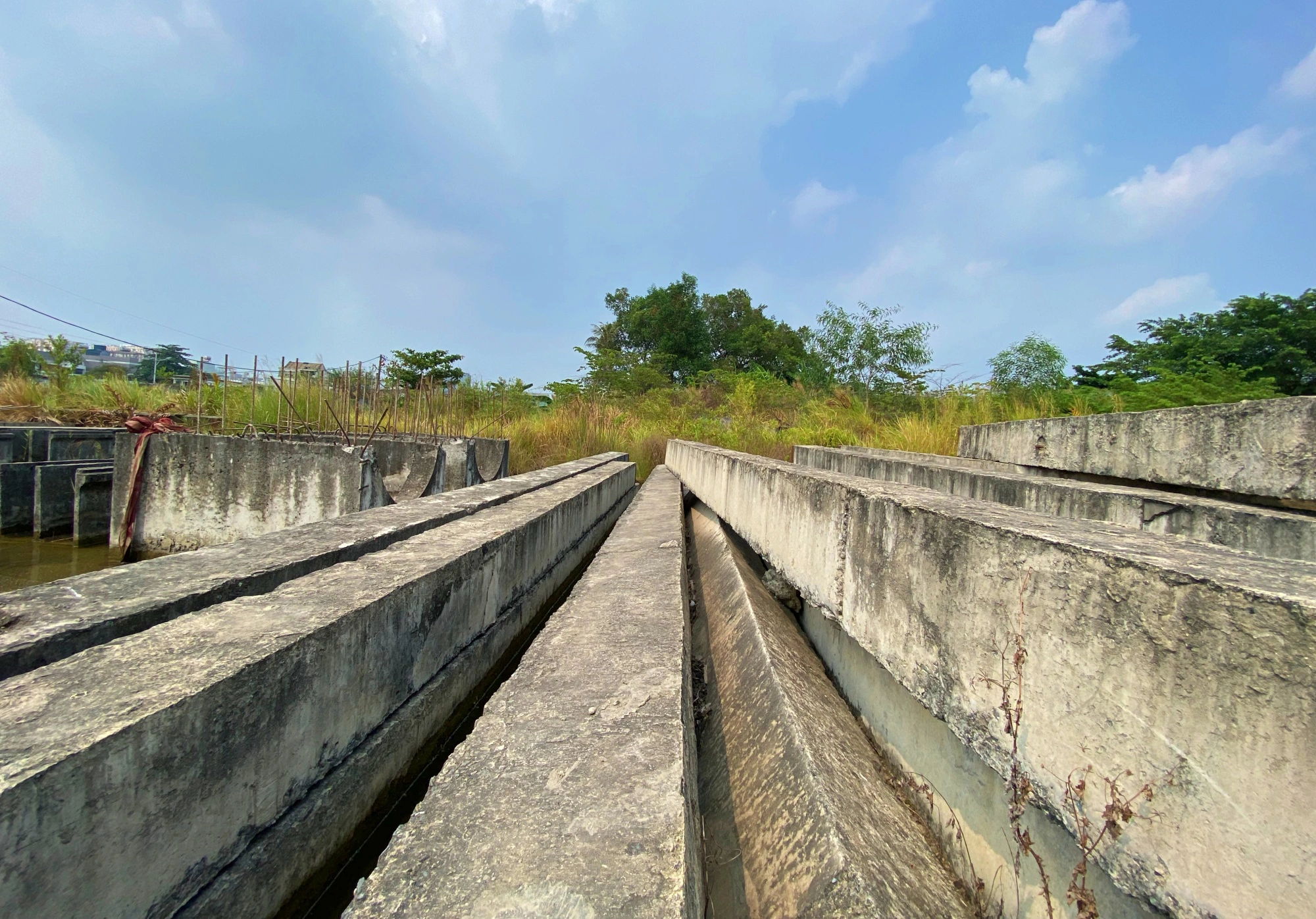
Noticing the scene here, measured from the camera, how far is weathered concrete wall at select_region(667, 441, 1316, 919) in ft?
2.19

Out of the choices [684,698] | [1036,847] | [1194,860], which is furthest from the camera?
[684,698]

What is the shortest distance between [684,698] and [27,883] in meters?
1.26

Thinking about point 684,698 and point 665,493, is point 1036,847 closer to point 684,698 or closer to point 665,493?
point 684,698

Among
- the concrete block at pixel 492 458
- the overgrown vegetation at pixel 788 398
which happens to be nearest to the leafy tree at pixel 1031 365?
the overgrown vegetation at pixel 788 398

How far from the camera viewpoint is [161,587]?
1.61 metres

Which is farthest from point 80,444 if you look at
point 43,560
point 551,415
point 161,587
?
point 161,587

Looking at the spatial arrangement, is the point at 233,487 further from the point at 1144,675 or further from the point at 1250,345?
the point at 1250,345

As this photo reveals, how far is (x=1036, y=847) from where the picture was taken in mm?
1112

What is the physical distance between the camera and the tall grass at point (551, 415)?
8.68 m

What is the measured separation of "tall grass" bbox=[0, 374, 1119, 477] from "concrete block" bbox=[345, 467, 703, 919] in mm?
6895

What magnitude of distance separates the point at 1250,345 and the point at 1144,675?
17.6m

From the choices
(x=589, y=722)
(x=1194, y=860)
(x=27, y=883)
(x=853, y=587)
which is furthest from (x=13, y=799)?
(x=853, y=587)

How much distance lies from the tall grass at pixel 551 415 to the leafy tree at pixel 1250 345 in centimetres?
450

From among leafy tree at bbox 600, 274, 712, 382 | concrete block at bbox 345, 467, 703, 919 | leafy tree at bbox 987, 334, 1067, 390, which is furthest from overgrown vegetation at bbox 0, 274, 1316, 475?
leafy tree at bbox 600, 274, 712, 382
